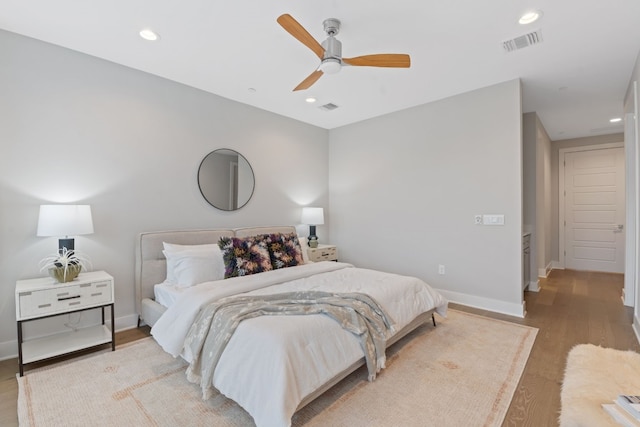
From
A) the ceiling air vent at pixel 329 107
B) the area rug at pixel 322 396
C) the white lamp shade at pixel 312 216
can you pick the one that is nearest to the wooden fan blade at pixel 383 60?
the ceiling air vent at pixel 329 107

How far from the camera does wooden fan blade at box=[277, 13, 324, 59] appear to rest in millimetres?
2070

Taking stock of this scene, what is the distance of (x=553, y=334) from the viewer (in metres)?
3.12

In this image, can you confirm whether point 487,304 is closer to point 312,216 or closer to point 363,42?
point 312,216

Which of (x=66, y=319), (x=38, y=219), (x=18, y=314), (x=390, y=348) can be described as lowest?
(x=390, y=348)

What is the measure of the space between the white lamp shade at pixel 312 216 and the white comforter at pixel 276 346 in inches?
88.7

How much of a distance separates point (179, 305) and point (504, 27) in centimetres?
367

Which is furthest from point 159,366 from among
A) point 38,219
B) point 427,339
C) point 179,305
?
point 427,339

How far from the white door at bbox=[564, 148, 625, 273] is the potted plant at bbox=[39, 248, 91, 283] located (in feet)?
28.3

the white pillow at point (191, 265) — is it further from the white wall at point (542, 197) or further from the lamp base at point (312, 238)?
the white wall at point (542, 197)

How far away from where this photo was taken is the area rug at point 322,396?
189 cm

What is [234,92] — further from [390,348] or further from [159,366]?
[390,348]

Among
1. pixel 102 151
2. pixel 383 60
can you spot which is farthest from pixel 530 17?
pixel 102 151

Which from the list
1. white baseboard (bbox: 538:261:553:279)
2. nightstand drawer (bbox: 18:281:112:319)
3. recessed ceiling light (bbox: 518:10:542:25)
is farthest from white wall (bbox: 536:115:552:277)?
nightstand drawer (bbox: 18:281:112:319)

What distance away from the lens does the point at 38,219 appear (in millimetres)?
2793
